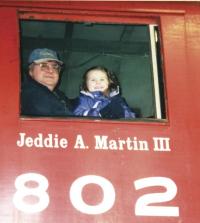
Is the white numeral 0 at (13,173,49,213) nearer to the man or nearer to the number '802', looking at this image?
the number '802'

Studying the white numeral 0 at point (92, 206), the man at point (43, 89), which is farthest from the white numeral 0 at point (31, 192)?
the man at point (43, 89)

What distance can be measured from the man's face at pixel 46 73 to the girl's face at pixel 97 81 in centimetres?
23

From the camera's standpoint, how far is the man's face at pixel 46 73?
13.8 ft

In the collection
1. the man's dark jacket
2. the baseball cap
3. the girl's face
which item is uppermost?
the baseball cap

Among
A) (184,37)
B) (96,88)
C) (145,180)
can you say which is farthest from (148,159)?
(184,37)

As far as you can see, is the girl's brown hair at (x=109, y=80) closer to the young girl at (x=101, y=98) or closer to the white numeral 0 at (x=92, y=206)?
the young girl at (x=101, y=98)

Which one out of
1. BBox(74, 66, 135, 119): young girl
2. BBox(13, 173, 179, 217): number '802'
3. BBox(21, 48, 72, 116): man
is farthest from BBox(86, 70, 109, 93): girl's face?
BBox(13, 173, 179, 217): number '802'

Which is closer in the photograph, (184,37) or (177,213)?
(177,213)

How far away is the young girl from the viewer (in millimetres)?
4066

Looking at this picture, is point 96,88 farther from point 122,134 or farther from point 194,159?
point 194,159

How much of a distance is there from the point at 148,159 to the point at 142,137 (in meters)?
0.13

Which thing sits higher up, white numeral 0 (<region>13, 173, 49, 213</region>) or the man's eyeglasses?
the man's eyeglasses

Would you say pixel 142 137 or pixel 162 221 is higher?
pixel 142 137

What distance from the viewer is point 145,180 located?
3857 mm
